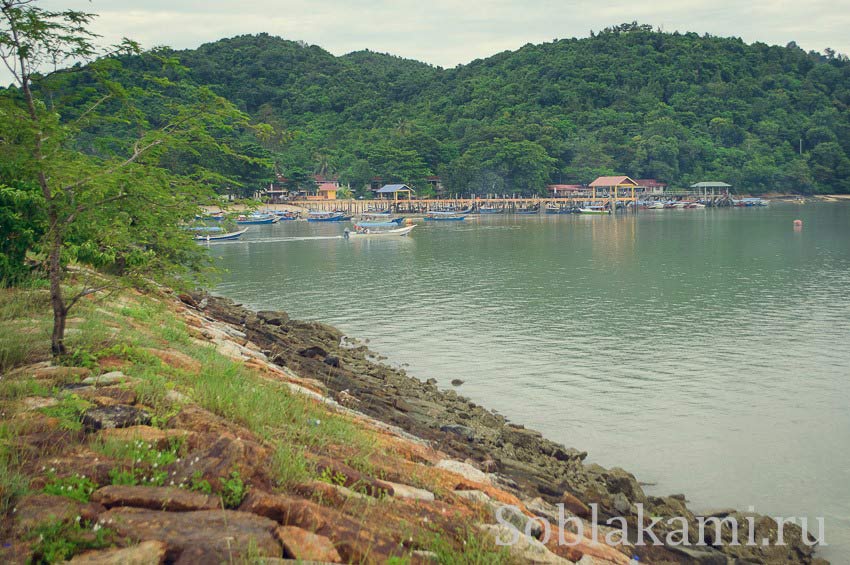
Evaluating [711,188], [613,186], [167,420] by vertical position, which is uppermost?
[613,186]

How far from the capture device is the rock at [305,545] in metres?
5.07

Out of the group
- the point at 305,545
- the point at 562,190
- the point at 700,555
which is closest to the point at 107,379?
the point at 305,545

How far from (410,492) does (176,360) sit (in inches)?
166

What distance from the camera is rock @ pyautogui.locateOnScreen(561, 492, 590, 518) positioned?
29.3 feet

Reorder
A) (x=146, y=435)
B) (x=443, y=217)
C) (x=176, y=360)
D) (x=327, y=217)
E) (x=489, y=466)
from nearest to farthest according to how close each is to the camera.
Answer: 1. (x=146, y=435)
2. (x=176, y=360)
3. (x=489, y=466)
4. (x=443, y=217)
5. (x=327, y=217)

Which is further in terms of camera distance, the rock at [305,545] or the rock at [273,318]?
the rock at [273,318]

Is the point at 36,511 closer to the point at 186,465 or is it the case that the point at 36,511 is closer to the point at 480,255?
the point at 186,465

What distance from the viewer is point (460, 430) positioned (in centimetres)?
1205

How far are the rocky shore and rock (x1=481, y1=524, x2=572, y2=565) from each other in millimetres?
19

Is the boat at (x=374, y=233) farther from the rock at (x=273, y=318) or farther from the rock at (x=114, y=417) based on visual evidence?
the rock at (x=114, y=417)

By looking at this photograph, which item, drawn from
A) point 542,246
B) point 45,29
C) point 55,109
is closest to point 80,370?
point 55,109

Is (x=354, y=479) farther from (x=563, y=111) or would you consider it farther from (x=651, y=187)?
(x=563, y=111)

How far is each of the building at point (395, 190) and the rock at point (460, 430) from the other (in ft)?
350

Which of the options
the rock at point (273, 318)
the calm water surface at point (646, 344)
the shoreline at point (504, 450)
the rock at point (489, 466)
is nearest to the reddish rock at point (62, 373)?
the shoreline at point (504, 450)
